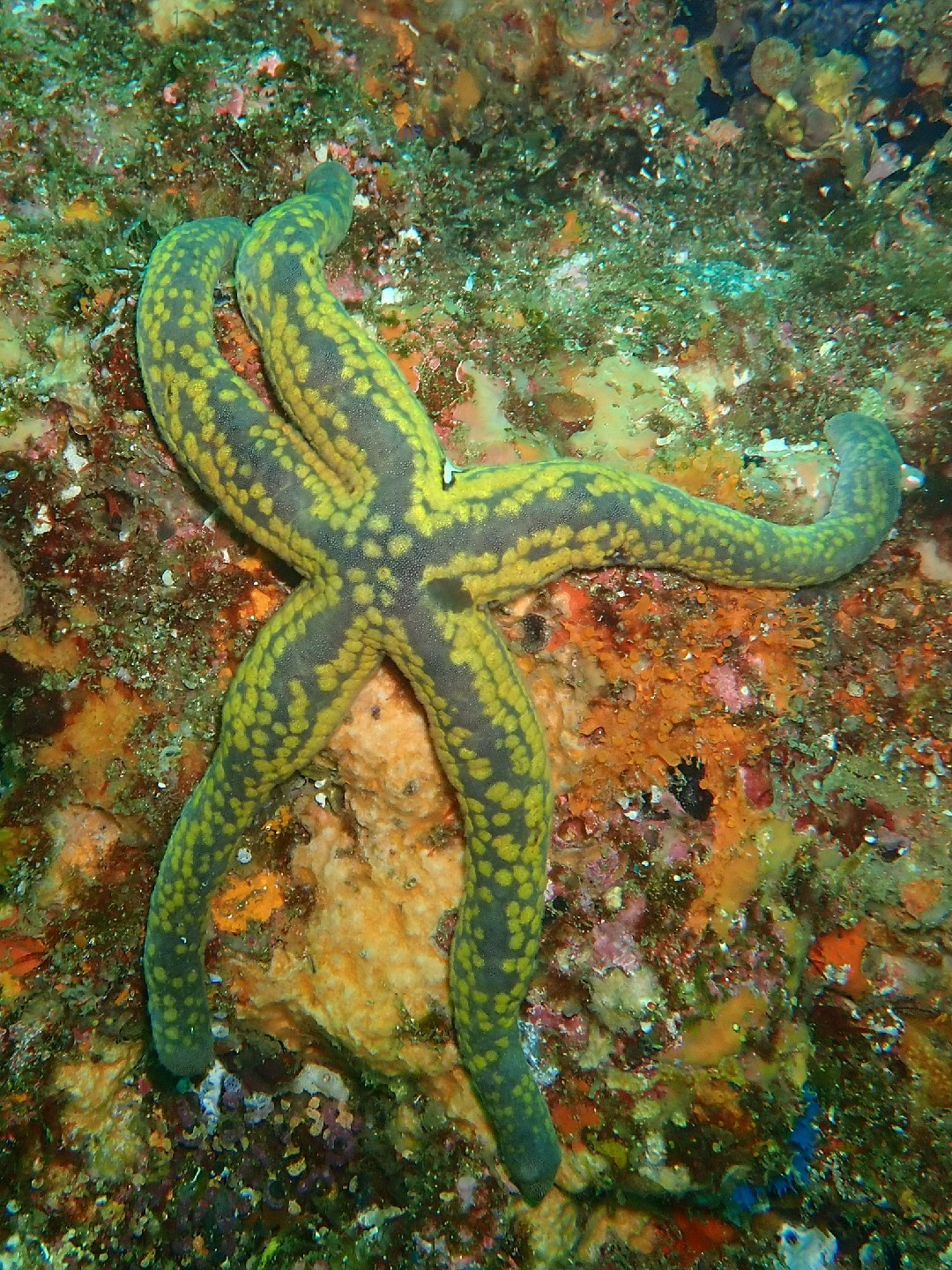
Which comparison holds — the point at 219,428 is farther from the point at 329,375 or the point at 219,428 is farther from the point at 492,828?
the point at 492,828

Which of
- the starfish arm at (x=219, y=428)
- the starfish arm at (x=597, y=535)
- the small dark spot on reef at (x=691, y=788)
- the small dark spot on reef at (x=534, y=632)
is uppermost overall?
the starfish arm at (x=219, y=428)

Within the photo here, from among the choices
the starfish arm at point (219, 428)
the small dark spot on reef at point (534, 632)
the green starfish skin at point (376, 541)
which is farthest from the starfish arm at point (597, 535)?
the starfish arm at point (219, 428)

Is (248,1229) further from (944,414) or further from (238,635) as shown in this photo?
(944,414)

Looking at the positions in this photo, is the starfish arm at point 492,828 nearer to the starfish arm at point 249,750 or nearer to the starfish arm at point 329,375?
the starfish arm at point 249,750

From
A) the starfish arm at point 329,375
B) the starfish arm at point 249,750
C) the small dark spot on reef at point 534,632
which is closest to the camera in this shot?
→ the starfish arm at point 329,375

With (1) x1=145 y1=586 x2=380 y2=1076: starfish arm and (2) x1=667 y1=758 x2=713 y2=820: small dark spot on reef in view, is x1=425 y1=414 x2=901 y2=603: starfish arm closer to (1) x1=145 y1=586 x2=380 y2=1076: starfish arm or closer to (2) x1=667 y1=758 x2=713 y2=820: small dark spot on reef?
(1) x1=145 y1=586 x2=380 y2=1076: starfish arm
